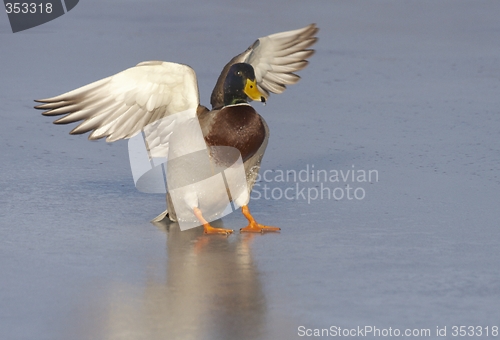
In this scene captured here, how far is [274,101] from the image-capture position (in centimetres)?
789

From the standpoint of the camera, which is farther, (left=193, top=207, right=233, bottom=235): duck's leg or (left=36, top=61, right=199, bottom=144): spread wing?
(left=36, top=61, right=199, bottom=144): spread wing

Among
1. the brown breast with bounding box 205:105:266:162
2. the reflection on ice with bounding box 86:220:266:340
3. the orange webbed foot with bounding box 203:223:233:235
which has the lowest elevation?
the orange webbed foot with bounding box 203:223:233:235

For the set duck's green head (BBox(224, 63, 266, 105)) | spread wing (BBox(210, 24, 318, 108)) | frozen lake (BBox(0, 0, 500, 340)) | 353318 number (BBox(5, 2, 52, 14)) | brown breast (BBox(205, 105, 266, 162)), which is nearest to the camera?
frozen lake (BBox(0, 0, 500, 340))

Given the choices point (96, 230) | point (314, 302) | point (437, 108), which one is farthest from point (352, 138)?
point (314, 302)

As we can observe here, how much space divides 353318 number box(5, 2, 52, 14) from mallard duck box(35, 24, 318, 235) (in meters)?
5.85

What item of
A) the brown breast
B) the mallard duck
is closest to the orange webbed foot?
the mallard duck

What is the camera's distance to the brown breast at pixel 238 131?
5.04 m

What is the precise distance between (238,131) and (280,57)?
4.82 feet

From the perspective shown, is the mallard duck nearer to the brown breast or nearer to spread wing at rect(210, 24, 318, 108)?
the brown breast

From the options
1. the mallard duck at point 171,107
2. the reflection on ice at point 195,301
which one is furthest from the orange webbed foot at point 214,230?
the reflection on ice at point 195,301

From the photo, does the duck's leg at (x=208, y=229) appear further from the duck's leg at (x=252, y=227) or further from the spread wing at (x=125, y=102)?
the spread wing at (x=125, y=102)

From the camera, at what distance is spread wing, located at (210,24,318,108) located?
244 inches

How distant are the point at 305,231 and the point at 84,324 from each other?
5.59 ft

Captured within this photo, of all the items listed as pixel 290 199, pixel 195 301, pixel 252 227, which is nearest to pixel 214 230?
pixel 252 227
